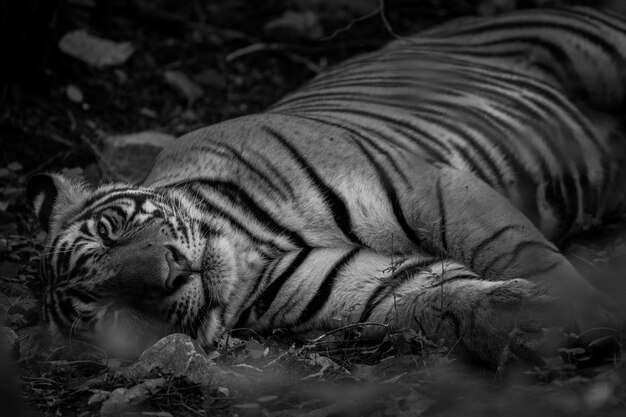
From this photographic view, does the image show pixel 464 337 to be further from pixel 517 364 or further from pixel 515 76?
pixel 515 76

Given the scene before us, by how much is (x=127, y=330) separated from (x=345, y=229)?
35.6 inches

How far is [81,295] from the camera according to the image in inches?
124

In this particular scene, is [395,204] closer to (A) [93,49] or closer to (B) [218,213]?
(B) [218,213]

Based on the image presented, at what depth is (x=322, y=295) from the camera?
3.35m

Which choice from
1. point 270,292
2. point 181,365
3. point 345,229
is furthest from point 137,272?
point 345,229

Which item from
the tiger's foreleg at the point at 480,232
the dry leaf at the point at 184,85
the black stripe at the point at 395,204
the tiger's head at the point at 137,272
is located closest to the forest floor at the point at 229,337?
the dry leaf at the point at 184,85

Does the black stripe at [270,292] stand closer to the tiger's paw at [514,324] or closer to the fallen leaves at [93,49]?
the tiger's paw at [514,324]

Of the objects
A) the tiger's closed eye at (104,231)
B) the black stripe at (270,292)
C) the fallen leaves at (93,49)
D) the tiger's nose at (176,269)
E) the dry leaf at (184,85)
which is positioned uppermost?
the fallen leaves at (93,49)

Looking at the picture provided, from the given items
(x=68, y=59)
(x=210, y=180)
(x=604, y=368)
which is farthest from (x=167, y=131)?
(x=604, y=368)

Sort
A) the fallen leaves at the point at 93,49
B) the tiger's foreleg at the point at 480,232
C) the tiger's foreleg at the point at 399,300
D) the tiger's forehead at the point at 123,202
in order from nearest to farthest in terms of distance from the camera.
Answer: the tiger's foreleg at the point at 399,300
the tiger's foreleg at the point at 480,232
the tiger's forehead at the point at 123,202
the fallen leaves at the point at 93,49

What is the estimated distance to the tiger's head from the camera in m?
3.04

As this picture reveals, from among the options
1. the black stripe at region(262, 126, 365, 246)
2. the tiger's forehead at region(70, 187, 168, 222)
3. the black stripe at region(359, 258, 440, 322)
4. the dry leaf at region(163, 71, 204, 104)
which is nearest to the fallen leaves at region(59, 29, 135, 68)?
the dry leaf at region(163, 71, 204, 104)

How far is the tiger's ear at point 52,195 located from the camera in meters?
3.62

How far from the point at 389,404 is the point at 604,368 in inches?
25.5
